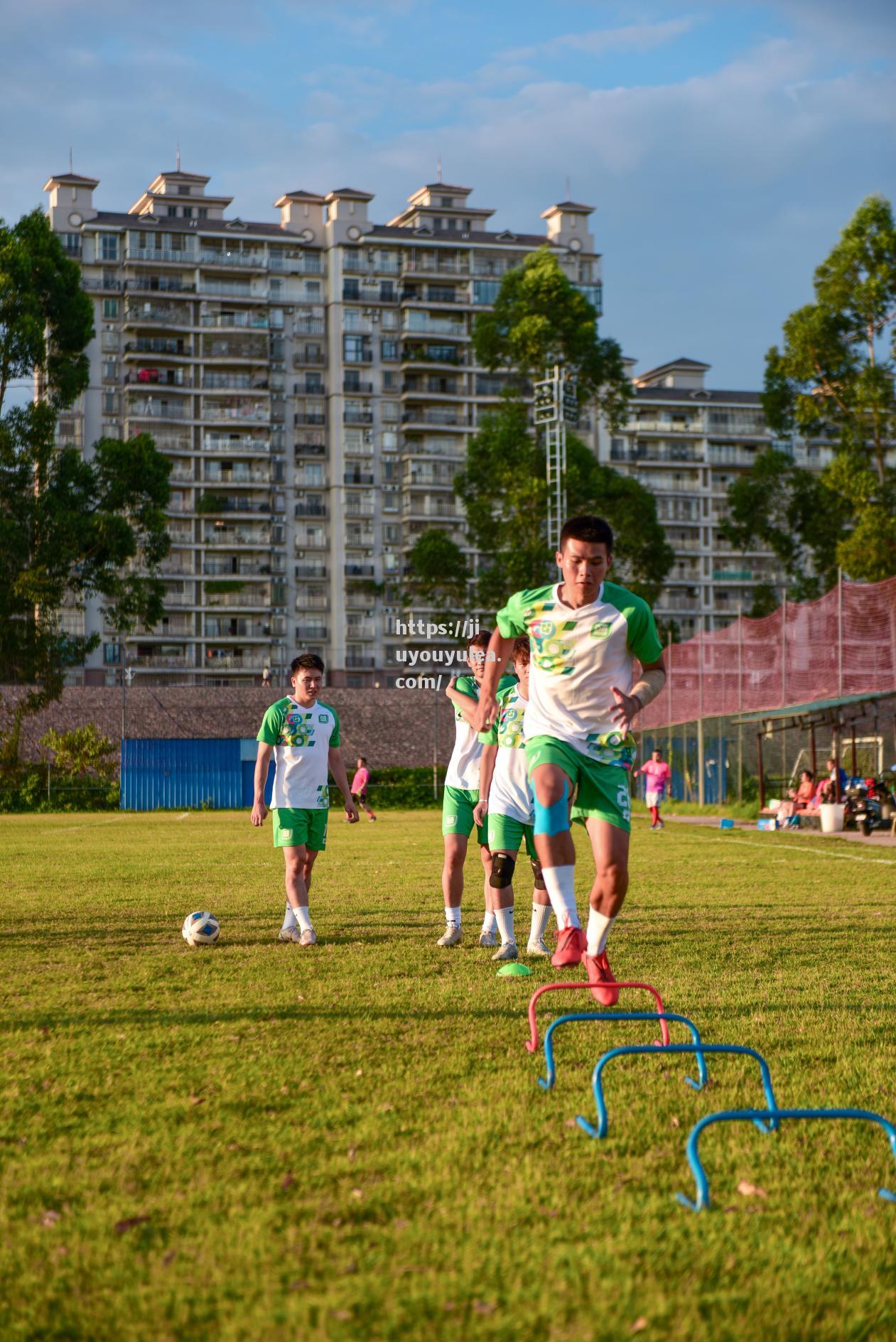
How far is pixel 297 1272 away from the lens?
328 centimetres

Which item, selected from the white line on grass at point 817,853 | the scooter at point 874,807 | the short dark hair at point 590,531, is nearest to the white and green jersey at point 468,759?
the short dark hair at point 590,531

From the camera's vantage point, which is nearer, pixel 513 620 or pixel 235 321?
pixel 513 620

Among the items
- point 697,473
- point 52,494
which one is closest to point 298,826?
point 52,494

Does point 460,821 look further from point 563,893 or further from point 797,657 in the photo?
point 797,657

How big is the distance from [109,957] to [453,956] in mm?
2161

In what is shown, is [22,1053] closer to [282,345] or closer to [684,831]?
[684,831]

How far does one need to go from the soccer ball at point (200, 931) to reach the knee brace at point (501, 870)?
2.13 m

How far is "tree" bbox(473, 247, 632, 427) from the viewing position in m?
48.2

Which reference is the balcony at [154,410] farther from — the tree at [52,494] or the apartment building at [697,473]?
the tree at [52,494]

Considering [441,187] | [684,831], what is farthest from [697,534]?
[684,831]

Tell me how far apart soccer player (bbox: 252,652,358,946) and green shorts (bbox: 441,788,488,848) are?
67 cm

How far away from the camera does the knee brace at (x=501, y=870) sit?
896 cm

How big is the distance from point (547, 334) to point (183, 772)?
18455mm

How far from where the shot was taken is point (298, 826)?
10102 millimetres
